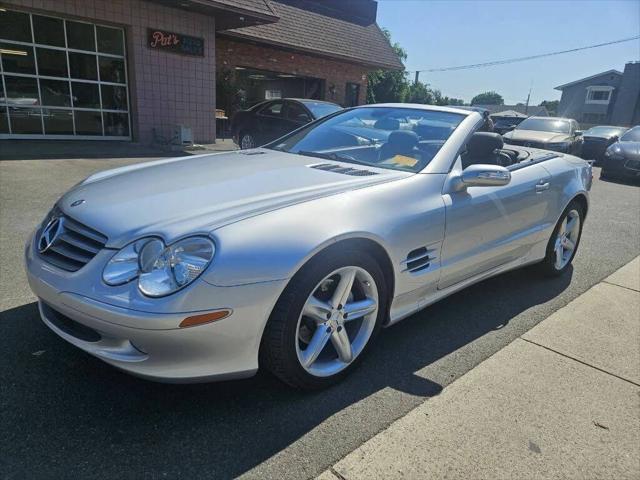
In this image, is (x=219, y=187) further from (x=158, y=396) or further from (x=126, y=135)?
(x=126, y=135)

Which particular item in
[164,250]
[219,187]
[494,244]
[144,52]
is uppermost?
[144,52]

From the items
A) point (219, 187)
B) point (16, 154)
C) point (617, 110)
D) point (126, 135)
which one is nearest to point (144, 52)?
point (126, 135)

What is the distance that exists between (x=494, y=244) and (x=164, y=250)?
225cm

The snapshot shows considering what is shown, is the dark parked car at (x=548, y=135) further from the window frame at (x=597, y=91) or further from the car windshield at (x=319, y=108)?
the window frame at (x=597, y=91)

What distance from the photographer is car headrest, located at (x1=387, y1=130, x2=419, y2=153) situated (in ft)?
10.3

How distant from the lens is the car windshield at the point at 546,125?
1330cm

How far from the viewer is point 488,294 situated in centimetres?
385

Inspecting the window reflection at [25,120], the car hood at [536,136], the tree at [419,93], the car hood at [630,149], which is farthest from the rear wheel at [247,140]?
the tree at [419,93]

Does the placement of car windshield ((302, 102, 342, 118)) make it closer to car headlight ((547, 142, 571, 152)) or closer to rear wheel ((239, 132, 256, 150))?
rear wheel ((239, 132, 256, 150))

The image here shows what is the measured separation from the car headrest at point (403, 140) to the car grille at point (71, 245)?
1943 millimetres

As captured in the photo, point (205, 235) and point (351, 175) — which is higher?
point (351, 175)

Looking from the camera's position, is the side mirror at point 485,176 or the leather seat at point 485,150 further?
the leather seat at point 485,150

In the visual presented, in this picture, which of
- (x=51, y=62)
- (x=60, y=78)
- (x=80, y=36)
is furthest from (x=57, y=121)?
(x=80, y=36)

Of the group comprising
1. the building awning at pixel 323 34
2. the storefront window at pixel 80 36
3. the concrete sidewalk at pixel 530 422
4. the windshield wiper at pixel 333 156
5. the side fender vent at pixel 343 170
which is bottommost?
the concrete sidewalk at pixel 530 422
